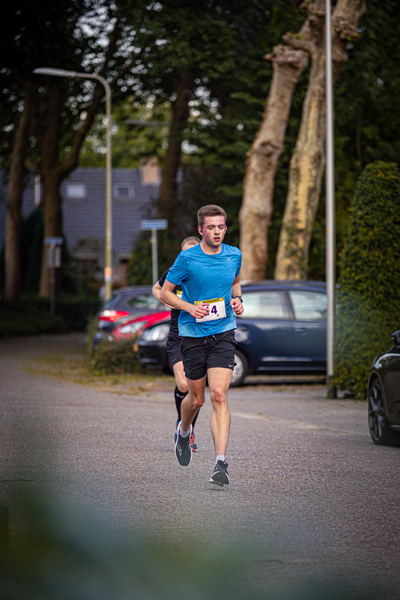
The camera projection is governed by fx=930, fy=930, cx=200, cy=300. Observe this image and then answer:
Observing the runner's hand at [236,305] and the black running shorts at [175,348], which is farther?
the black running shorts at [175,348]

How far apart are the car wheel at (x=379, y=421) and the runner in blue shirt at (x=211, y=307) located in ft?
8.39

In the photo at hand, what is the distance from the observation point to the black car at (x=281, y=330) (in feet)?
50.1

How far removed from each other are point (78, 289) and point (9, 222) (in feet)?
36.0

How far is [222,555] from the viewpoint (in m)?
4.76

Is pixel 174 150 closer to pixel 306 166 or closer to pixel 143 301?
pixel 306 166

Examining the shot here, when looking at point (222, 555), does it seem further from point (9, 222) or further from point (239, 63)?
point (9, 222)

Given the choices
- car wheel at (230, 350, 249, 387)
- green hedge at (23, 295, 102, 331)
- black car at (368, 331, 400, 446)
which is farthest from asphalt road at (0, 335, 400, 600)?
green hedge at (23, 295, 102, 331)

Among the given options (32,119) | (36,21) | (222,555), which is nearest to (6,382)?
(222,555)

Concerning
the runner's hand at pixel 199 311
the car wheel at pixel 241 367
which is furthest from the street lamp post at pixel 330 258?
the runner's hand at pixel 199 311

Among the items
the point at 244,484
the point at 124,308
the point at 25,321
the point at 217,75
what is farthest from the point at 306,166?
the point at 25,321

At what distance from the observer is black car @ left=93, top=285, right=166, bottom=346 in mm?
18500

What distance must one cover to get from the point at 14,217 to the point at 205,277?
29.1 meters

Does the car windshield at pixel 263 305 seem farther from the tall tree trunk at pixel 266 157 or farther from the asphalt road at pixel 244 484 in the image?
the tall tree trunk at pixel 266 157

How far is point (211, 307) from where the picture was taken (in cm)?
678
